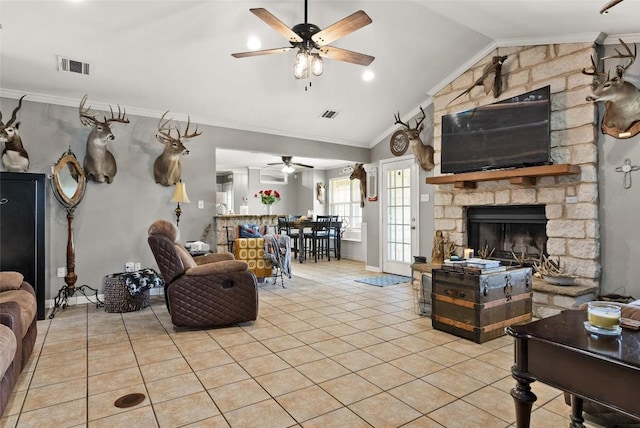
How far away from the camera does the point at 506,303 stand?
3.29m

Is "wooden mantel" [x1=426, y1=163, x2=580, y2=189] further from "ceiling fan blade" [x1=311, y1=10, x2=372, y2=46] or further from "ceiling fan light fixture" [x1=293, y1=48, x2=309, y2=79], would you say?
"ceiling fan light fixture" [x1=293, y1=48, x2=309, y2=79]

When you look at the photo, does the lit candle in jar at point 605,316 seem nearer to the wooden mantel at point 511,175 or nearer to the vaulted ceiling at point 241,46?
the wooden mantel at point 511,175

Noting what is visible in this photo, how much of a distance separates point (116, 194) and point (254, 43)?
108 inches

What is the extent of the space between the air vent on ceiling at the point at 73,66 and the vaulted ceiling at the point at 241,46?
0.06 meters

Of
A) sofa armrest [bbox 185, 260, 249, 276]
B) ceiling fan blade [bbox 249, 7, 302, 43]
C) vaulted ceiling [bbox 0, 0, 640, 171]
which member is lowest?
sofa armrest [bbox 185, 260, 249, 276]

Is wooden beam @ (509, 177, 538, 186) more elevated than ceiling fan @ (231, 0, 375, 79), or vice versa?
ceiling fan @ (231, 0, 375, 79)

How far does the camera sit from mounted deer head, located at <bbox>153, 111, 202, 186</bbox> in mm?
4980

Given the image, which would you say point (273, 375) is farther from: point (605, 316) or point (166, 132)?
point (166, 132)

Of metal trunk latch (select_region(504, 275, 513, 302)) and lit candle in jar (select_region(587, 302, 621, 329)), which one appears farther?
metal trunk latch (select_region(504, 275, 513, 302))

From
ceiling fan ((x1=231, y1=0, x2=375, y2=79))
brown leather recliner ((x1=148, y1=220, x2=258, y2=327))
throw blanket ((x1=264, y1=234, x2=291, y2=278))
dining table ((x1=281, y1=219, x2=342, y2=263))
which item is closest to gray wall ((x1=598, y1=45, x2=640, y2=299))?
ceiling fan ((x1=231, y1=0, x2=375, y2=79))

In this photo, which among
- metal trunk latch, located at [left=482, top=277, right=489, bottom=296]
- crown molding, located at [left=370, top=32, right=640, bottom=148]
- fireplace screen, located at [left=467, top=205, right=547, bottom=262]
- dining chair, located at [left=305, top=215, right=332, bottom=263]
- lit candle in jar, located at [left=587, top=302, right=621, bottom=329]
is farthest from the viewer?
dining chair, located at [left=305, top=215, right=332, bottom=263]

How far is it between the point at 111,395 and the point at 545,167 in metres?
4.34

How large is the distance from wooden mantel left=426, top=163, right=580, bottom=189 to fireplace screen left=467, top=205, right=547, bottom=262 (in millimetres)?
399

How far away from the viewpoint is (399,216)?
260 inches
